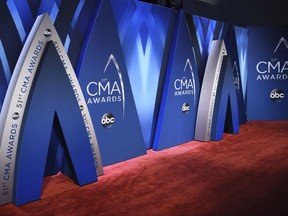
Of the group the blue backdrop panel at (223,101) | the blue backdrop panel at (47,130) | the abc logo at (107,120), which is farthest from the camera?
the blue backdrop panel at (223,101)

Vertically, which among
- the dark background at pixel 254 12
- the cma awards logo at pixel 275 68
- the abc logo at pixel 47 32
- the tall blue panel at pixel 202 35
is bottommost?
the cma awards logo at pixel 275 68

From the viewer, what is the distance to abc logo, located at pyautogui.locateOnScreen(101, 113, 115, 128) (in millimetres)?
2424

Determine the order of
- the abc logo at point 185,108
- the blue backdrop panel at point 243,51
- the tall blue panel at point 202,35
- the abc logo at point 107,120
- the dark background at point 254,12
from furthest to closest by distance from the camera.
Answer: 1. the dark background at point 254,12
2. the blue backdrop panel at point 243,51
3. the tall blue panel at point 202,35
4. the abc logo at point 185,108
5. the abc logo at point 107,120

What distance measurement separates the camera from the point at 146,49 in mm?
2857

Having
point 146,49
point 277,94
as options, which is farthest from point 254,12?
point 146,49

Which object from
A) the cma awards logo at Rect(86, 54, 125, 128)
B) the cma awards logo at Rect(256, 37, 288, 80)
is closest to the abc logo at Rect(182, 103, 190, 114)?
the cma awards logo at Rect(86, 54, 125, 128)

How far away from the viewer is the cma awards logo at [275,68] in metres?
4.37

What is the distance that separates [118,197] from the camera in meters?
1.84

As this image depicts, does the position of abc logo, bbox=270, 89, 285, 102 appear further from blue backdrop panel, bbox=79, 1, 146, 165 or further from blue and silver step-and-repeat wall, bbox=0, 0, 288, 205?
blue backdrop panel, bbox=79, 1, 146, 165

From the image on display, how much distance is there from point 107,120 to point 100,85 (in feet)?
1.08

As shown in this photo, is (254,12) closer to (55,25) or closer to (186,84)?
(186,84)

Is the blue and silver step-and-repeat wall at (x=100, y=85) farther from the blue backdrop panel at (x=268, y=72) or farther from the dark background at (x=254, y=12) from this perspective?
the dark background at (x=254, y=12)

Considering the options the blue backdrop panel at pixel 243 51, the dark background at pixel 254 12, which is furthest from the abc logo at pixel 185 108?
the dark background at pixel 254 12

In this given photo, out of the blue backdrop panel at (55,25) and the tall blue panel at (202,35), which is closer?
the blue backdrop panel at (55,25)
